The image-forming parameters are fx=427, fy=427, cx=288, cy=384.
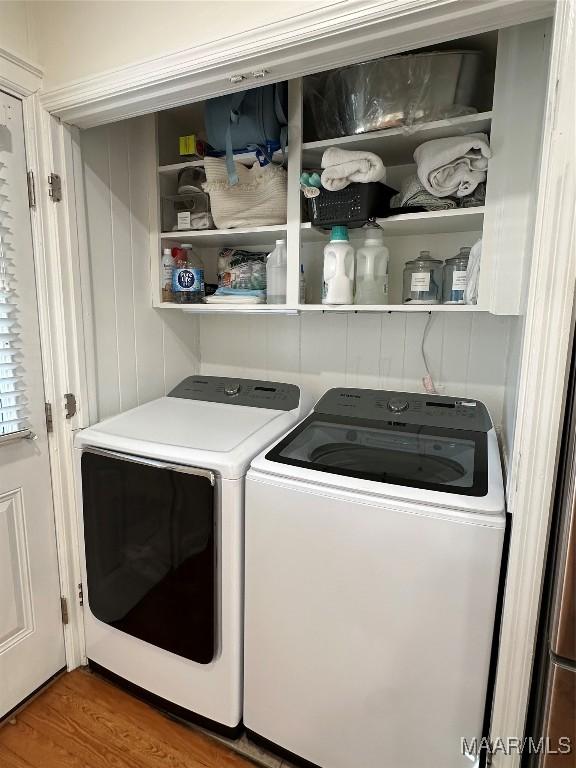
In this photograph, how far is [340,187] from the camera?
141 centimetres

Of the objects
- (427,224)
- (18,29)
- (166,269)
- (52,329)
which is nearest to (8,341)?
(52,329)

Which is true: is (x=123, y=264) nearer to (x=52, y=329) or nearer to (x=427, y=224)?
(x=52, y=329)

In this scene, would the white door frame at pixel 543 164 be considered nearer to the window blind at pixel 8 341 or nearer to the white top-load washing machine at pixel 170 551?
the window blind at pixel 8 341

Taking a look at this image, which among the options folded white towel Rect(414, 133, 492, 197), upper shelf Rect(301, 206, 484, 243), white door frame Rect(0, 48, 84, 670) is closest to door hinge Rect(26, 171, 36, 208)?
white door frame Rect(0, 48, 84, 670)

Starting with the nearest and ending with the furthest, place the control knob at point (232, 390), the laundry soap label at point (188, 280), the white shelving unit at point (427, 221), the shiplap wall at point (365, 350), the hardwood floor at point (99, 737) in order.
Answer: the white shelving unit at point (427, 221) → the hardwood floor at point (99, 737) → the shiplap wall at point (365, 350) → the laundry soap label at point (188, 280) → the control knob at point (232, 390)

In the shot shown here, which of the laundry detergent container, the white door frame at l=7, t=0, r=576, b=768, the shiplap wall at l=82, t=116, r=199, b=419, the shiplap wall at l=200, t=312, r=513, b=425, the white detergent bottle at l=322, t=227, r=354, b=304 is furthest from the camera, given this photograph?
the shiplap wall at l=200, t=312, r=513, b=425

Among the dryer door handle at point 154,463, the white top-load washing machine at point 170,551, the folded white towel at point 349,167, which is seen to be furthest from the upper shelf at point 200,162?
the dryer door handle at point 154,463

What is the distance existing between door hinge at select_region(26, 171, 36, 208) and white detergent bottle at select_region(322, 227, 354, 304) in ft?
3.19

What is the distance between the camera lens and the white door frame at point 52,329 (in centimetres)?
132

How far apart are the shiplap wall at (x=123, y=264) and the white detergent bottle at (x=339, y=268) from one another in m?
0.82

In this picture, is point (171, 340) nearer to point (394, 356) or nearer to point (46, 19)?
point (394, 356)

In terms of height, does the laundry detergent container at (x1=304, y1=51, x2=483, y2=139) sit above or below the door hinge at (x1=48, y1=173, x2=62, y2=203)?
above

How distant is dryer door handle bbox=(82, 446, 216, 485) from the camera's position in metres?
1.27

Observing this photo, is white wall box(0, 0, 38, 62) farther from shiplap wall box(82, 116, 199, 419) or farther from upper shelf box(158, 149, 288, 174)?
upper shelf box(158, 149, 288, 174)
